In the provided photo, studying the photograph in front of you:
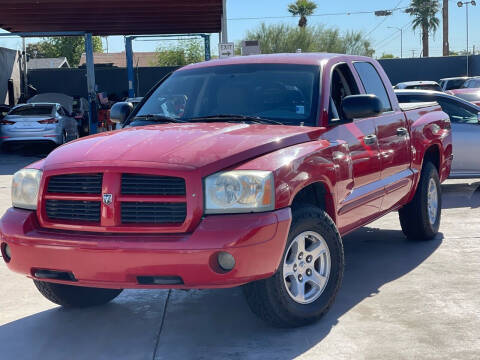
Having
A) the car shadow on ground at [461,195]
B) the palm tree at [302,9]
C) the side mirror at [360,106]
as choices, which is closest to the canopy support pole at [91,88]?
the car shadow on ground at [461,195]

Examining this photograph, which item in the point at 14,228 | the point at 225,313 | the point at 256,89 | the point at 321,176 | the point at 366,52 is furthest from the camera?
the point at 366,52

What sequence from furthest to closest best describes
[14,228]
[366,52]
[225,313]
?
[366,52], [225,313], [14,228]

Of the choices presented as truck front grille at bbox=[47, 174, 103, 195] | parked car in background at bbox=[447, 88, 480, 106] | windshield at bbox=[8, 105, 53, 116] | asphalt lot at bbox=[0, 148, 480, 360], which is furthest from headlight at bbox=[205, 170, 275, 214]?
windshield at bbox=[8, 105, 53, 116]

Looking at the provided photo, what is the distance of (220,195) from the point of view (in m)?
4.45

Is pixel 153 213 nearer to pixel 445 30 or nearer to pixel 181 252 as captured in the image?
pixel 181 252

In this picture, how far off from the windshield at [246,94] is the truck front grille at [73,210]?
4.62ft

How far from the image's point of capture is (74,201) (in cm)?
470

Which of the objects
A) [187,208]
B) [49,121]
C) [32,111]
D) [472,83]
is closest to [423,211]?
[187,208]

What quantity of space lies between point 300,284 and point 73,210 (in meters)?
1.50

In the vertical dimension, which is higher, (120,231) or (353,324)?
(120,231)

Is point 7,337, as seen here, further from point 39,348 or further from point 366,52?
point 366,52

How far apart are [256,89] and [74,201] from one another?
70.8 inches

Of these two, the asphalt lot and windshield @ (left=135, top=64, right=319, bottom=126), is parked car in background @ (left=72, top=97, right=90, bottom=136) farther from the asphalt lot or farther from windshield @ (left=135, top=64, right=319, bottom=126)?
windshield @ (left=135, top=64, right=319, bottom=126)

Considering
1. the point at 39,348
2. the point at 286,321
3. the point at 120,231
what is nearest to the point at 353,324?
the point at 286,321
